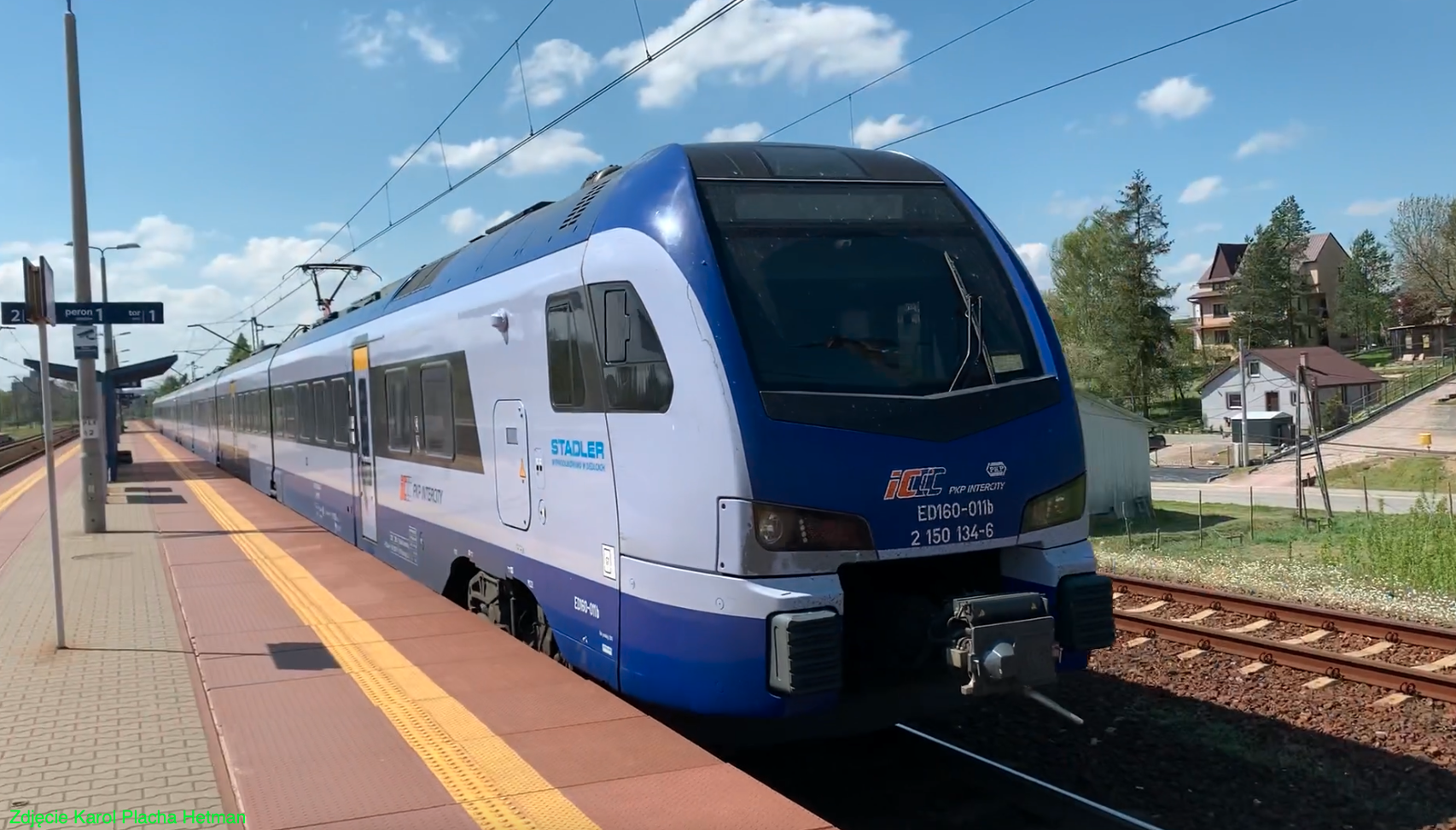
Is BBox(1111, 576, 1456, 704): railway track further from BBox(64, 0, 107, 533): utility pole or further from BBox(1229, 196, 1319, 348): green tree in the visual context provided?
BBox(1229, 196, 1319, 348): green tree

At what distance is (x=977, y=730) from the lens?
7.00 metres

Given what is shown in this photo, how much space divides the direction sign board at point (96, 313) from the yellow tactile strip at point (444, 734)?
3.24 metres

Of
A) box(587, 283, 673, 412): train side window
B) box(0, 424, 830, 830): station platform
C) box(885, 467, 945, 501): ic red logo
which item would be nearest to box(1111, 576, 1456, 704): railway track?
box(885, 467, 945, 501): ic red logo

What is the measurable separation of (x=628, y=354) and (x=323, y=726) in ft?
7.88

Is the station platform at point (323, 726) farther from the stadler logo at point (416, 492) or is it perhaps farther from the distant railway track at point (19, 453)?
the distant railway track at point (19, 453)

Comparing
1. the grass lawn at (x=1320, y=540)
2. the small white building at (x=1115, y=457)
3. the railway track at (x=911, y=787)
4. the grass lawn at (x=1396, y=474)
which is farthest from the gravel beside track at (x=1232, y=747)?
the grass lawn at (x=1396, y=474)

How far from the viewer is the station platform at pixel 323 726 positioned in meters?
4.30

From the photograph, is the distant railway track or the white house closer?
the distant railway track

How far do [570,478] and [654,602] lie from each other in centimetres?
108

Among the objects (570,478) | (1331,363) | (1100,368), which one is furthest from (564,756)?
(1331,363)

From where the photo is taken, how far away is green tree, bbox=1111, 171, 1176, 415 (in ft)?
181

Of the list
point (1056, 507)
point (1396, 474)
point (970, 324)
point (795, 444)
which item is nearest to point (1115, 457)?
point (1396, 474)

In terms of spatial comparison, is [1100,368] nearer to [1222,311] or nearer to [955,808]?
[1222,311]

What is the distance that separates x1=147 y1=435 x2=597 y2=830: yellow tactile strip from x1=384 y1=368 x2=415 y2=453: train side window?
141 cm
